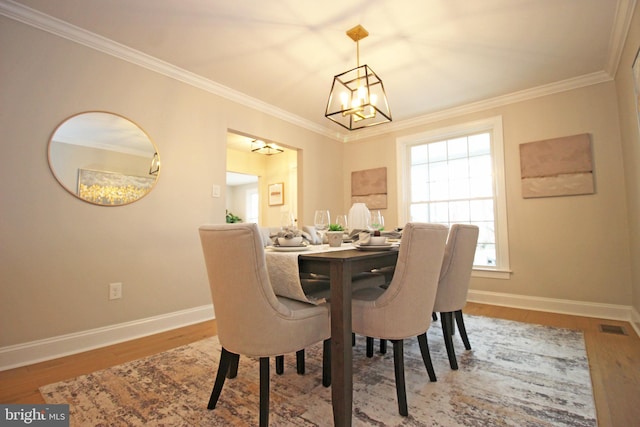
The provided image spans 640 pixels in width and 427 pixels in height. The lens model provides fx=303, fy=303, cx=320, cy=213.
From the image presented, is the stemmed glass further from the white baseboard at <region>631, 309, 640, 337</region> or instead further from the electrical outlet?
the white baseboard at <region>631, 309, 640, 337</region>

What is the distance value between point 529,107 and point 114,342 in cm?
488

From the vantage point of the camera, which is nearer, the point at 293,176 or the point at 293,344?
the point at 293,344

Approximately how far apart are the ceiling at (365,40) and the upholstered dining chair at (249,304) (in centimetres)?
185

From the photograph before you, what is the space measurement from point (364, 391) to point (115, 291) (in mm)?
2181

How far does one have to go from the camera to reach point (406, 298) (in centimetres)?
146

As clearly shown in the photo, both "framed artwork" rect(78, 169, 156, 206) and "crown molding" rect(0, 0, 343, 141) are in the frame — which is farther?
"framed artwork" rect(78, 169, 156, 206)

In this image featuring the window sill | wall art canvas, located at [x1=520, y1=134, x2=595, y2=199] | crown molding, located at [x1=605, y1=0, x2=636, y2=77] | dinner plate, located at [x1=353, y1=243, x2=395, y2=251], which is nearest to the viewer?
dinner plate, located at [x1=353, y1=243, x2=395, y2=251]

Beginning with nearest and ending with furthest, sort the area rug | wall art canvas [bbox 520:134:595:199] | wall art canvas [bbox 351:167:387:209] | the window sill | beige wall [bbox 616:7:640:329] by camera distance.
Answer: the area rug → beige wall [bbox 616:7:640:329] → wall art canvas [bbox 520:134:595:199] → the window sill → wall art canvas [bbox 351:167:387:209]

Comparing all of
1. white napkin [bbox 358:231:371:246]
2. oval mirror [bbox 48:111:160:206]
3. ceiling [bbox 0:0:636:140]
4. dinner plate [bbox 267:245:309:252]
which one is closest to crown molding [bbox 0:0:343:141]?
ceiling [bbox 0:0:636:140]

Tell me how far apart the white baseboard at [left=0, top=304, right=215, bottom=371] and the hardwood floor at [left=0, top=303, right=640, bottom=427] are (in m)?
0.07

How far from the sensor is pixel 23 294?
6.97 feet

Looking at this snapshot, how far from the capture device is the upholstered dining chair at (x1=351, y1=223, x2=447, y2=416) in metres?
1.43

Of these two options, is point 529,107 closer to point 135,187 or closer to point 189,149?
point 189,149

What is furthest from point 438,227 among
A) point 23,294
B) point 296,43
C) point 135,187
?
point 23,294
